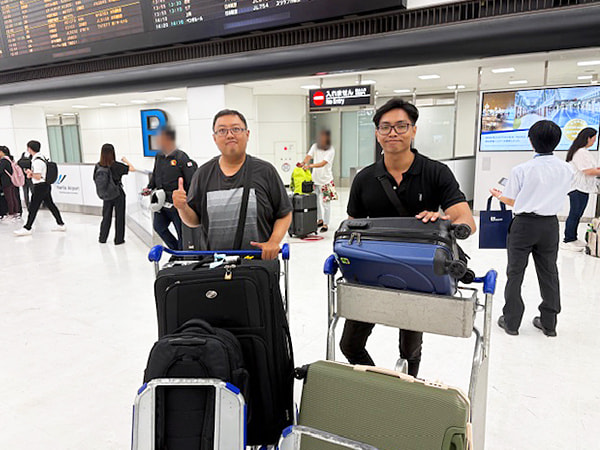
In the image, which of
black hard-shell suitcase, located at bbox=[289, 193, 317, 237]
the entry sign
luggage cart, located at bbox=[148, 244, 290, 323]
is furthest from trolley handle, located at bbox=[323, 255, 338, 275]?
the entry sign

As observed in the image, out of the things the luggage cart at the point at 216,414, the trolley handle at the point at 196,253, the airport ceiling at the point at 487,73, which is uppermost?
the airport ceiling at the point at 487,73

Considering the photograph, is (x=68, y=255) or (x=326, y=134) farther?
(x=326, y=134)

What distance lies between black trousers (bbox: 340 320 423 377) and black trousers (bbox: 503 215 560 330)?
140 centimetres

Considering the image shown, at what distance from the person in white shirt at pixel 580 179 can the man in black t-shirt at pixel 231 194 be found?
4.67 metres

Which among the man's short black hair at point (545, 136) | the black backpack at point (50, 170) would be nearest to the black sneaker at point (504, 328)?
the man's short black hair at point (545, 136)

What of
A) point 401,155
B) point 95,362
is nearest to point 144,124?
point 95,362

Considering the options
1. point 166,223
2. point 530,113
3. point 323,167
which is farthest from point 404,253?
point 530,113

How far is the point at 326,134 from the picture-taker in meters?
6.76

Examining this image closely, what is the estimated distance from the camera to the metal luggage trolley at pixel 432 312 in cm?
138

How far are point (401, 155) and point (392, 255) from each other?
22.8 inches

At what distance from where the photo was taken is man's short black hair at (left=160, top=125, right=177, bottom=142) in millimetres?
4285

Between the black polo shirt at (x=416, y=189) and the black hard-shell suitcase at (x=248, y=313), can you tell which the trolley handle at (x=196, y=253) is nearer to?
the black hard-shell suitcase at (x=248, y=313)

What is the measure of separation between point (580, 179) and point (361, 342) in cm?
489

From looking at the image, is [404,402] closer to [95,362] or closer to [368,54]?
[95,362]
